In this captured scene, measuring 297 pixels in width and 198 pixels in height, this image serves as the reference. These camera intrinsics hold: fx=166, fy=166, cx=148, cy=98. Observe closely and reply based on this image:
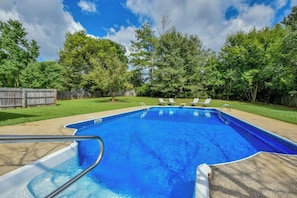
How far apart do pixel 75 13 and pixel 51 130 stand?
21.1 m

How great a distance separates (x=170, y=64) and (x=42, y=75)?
15915 mm

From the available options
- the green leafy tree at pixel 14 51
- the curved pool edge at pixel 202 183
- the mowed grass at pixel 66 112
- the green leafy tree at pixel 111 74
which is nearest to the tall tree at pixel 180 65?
the green leafy tree at pixel 111 74

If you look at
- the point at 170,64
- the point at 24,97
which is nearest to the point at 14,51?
the point at 24,97

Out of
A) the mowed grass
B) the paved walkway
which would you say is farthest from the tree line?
the paved walkway

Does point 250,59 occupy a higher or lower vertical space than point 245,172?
higher

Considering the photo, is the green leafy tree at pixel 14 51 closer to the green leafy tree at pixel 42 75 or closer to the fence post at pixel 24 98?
the green leafy tree at pixel 42 75

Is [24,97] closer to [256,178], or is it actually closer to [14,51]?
[14,51]

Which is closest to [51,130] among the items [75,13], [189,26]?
[75,13]

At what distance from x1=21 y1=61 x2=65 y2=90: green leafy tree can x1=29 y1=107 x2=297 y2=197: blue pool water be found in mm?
13924

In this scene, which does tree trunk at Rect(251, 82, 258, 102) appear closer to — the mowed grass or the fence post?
the mowed grass

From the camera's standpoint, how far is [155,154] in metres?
4.95

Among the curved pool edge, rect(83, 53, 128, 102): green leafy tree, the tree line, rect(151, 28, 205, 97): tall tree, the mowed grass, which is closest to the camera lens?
the curved pool edge

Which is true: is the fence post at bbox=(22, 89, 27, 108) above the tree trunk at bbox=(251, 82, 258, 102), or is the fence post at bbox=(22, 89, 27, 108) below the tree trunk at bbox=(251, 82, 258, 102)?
below

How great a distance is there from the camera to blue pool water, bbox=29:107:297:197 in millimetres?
3217
